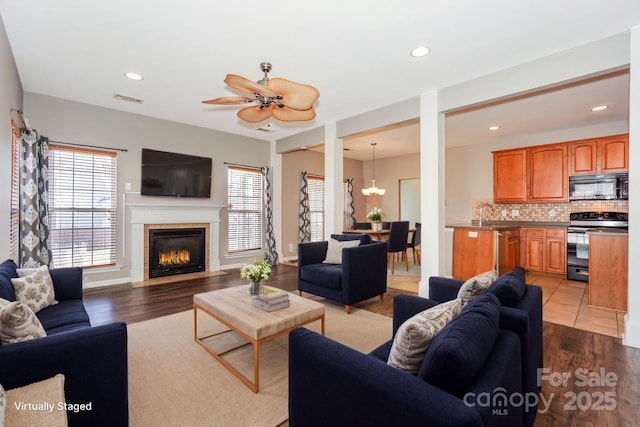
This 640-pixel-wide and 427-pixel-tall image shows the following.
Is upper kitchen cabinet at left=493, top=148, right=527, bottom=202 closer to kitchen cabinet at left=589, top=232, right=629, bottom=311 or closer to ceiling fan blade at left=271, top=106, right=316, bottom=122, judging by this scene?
kitchen cabinet at left=589, top=232, right=629, bottom=311

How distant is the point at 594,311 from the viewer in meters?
3.46

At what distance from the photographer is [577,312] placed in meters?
3.45

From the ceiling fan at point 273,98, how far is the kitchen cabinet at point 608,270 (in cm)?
378

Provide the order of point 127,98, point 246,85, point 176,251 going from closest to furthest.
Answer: point 246,85, point 127,98, point 176,251

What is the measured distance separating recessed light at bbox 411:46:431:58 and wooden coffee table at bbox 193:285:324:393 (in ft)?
8.70

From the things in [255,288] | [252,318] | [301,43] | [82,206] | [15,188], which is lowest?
[252,318]

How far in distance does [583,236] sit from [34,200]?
26.8ft

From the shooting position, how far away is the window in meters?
6.15

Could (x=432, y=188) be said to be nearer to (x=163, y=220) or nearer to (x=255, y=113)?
(x=255, y=113)

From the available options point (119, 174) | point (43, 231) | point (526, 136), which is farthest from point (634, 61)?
point (43, 231)

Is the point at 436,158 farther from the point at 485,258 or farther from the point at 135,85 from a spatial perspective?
the point at 135,85

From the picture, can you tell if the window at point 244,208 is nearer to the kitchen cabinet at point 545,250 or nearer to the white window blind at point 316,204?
the white window blind at point 316,204

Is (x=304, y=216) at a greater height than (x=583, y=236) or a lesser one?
greater

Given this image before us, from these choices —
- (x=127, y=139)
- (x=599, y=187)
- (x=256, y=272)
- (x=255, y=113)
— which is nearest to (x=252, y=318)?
(x=256, y=272)
